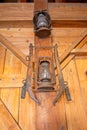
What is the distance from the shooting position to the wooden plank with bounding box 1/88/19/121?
4.25 ft

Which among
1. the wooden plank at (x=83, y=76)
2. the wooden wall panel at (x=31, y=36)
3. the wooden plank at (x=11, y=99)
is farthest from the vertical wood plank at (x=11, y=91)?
the wooden plank at (x=83, y=76)

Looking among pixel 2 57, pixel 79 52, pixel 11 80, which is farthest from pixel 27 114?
pixel 79 52

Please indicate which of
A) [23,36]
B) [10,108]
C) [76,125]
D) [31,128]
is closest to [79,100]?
[76,125]

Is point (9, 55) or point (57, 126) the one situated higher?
point (9, 55)

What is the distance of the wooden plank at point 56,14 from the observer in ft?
6.31

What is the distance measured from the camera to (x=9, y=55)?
5.65 feet

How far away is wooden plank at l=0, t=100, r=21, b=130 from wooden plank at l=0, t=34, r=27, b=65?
52 cm

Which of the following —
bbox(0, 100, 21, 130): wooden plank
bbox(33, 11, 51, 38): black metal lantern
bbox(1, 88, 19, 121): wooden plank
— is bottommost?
bbox(0, 100, 21, 130): wooden plank

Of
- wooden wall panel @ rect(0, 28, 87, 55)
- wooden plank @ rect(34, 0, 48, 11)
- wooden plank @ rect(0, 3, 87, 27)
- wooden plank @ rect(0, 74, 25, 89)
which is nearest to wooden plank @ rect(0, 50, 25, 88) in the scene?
wooden plank @ rect(0, 74, 25, 89)

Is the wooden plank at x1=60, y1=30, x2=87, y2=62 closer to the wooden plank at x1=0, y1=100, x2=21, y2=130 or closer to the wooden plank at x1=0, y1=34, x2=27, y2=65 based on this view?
the wooden plank at x1=0, y1=34, x2=27, y2=65

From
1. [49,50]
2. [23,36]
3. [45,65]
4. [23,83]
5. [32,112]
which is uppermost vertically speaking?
[23,36]

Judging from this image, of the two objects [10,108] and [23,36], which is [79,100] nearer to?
[10,108]

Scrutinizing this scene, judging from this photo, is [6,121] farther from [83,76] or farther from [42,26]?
[42,26]

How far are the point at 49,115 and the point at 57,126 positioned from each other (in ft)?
0.29
